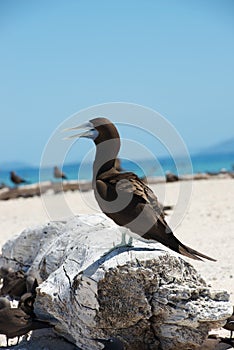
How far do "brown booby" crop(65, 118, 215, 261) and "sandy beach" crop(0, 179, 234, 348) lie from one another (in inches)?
28.5

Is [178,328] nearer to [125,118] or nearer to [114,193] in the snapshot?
[114,193]

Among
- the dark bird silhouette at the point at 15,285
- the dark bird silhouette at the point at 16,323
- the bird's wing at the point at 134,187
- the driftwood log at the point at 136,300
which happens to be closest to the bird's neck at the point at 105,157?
the bird's wing at the point at 134,187

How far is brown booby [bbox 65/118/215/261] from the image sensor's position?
5.59 metres

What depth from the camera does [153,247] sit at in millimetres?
5793

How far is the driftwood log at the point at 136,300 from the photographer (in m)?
5.32

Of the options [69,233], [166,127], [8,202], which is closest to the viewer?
[166,127]

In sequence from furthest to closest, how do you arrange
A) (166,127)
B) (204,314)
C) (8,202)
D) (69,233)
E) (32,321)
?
(8,202) → (69,233) → (32,321) → (166,127) → (204,314)

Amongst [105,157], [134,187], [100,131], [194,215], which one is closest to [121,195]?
[134,187]

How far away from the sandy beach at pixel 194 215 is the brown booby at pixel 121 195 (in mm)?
724

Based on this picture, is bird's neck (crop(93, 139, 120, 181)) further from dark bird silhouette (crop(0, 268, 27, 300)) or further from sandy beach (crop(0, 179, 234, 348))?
dark bird silhouette (crop(0, 268, 27, 300))

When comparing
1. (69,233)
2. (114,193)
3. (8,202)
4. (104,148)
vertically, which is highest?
(104,148)

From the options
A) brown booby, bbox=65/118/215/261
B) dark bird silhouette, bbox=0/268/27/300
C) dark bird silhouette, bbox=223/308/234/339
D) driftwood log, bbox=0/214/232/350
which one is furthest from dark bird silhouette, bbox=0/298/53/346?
dark bird silhouette, bbox=223/308/234/339

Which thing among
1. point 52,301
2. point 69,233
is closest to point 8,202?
point 69,233

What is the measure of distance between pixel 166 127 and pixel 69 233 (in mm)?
2294
